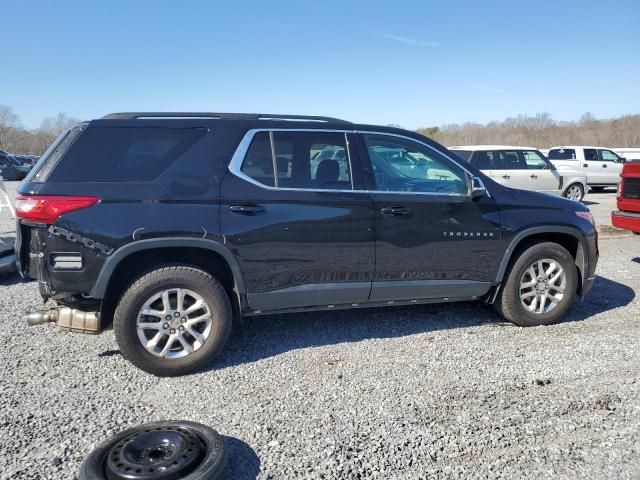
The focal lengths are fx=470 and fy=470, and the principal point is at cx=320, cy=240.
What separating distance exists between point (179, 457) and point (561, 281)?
378 cm

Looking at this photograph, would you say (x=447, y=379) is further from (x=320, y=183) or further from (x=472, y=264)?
(x=320, y=183)

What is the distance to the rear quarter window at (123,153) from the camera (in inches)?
130

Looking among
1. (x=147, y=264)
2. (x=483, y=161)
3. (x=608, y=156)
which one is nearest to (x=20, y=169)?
(x=483, y=161)

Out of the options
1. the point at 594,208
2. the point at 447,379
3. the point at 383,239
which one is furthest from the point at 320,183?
the point at 594,208

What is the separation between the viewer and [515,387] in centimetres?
333

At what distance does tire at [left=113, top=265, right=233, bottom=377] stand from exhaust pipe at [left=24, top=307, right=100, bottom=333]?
156 millimetres

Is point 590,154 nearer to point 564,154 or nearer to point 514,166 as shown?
point 564,154

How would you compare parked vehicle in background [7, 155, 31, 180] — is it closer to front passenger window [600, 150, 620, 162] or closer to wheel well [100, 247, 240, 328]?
wheel well [100, 247, 240, 328]

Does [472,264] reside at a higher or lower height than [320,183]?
lower

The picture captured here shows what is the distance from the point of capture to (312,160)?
3.84m

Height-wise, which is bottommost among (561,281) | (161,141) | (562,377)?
(562,377)

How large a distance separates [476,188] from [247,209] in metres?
2.01

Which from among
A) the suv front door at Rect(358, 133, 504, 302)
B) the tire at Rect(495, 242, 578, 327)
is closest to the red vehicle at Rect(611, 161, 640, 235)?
the tire at Rect(495, 242, 578, 327)

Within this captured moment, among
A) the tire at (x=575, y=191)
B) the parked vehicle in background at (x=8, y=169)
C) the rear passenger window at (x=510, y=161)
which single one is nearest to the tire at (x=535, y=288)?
the rear passenger window at (x=510, y=161)
